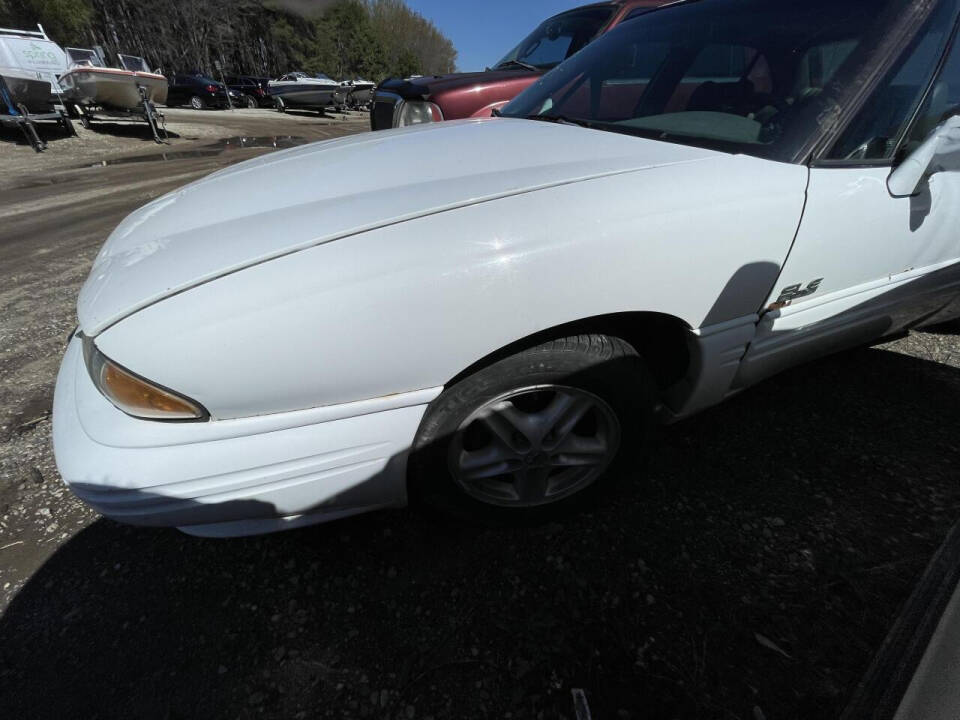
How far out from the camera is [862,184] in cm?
135

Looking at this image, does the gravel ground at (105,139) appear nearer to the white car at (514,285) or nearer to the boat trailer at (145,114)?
the boat trailer at (145,114)

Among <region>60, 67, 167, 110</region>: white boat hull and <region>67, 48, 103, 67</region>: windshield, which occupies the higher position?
<region>67, 48, 103, 67</region>: windshield

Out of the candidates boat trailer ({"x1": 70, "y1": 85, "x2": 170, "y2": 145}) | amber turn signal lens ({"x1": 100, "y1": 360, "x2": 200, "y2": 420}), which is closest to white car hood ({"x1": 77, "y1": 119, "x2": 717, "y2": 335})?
amber turn signal lens ({"x1": 100, "y1": 360, "x2": 200, "y2": 420})

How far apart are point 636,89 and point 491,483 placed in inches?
70.1

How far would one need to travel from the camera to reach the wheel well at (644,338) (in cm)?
122

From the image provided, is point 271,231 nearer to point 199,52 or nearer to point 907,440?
point 907,440

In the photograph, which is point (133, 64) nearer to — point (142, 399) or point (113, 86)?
point (113, 86)

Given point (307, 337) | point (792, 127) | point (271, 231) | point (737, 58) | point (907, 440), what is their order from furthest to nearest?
1. point (907, 440)
2. point (737, 58)
3. point (792, 127)
4. point (271, 231)
5. point (307, 337)

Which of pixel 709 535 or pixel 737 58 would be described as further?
pixel 737 58

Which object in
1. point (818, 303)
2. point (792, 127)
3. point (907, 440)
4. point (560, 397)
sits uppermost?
point (792, 127)

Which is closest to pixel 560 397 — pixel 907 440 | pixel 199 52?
pixel 907 440

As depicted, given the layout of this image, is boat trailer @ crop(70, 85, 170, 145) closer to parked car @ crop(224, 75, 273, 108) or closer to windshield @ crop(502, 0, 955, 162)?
windshield @ crop(502, 0, 955, 162)

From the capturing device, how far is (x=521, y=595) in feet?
4.48

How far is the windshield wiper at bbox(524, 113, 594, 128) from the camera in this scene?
5.80 feet
